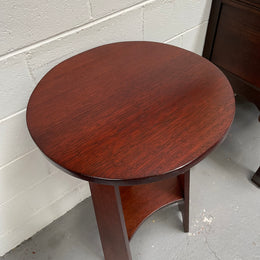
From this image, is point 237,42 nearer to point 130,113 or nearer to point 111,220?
point 130,113

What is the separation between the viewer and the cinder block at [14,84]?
729 millimetres

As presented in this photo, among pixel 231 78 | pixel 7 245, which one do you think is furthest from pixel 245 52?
pixel 7 245

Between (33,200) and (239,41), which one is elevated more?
(239,41)

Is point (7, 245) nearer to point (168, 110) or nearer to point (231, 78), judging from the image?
point (168, 110)

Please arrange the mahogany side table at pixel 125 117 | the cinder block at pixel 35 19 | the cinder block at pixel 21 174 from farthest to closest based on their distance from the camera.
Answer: the cinder block at pixel 21 174 < the cinder block at pixel 35 19 < the mahogany side table at pixel 125 117

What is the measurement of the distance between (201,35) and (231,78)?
0.27 m

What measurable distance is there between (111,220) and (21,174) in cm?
41

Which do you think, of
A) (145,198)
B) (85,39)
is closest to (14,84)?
(85,39)

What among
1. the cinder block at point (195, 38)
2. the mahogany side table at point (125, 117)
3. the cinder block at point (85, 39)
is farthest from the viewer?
the cinder block at point (195, 38)

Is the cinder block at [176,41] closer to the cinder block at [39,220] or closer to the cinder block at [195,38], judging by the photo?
the cinder block at [195,38]

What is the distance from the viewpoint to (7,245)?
111cm

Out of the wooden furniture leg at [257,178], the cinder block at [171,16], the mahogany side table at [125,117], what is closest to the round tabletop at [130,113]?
the mahogany side table at [125,117]

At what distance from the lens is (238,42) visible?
1215mm

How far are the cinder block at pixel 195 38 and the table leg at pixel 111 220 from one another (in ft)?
2.75
